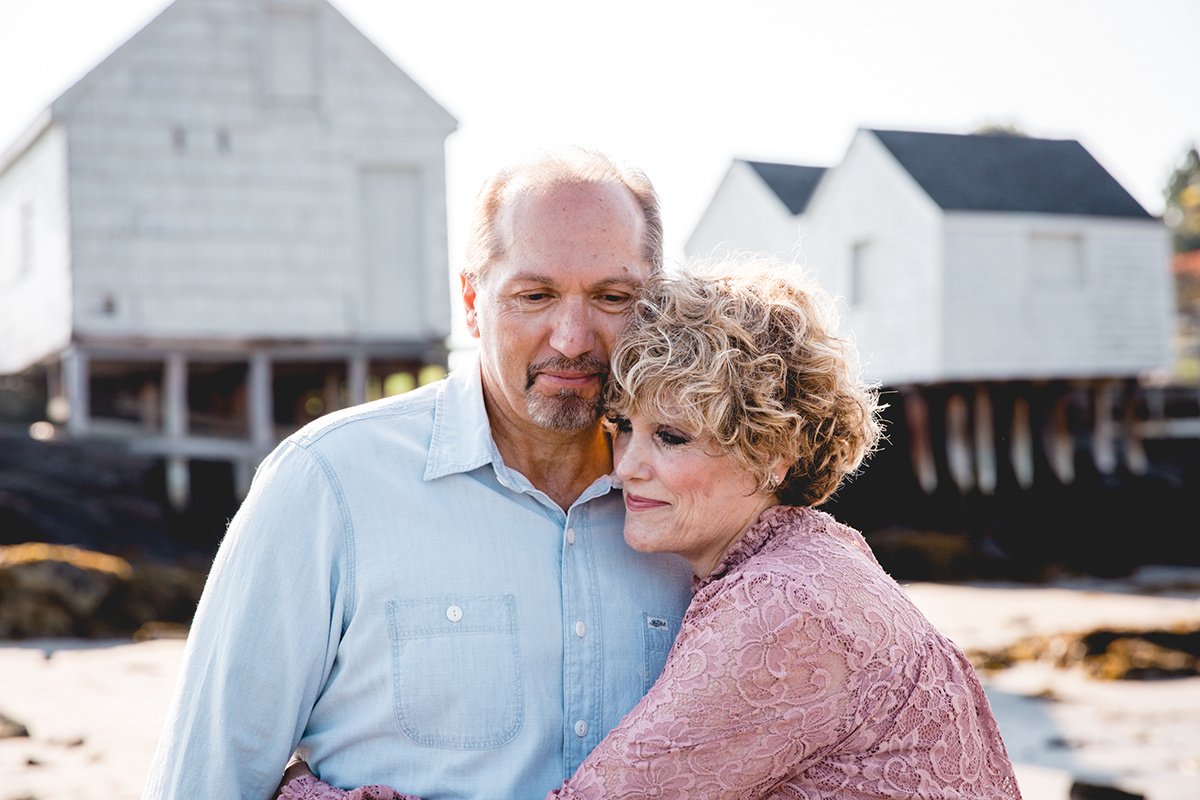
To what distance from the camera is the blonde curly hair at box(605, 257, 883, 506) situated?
9.21 feet

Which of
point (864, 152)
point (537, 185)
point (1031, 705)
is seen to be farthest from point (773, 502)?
point (864, 152)

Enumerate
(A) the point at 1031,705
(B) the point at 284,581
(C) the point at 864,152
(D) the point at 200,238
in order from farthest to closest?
(C) the point at 864,152 → (D) the point at 200,238 → (A) the point at 1031,705 → (B) the point at 284,581

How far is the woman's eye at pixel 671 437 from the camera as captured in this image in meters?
2.91

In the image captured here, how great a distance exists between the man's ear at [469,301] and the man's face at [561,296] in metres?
0.22

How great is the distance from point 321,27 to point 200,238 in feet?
11.3

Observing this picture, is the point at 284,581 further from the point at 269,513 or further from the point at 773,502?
the point at 773,502

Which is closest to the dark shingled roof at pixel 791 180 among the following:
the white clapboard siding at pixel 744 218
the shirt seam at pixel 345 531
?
the white clapboard siding at pixel 744 218

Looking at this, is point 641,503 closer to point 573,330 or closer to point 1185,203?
point 573,330

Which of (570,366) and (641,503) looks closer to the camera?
(641,503)

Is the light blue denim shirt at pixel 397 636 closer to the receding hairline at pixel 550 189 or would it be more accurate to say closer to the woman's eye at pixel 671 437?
the woman's eye at pixel 671 437

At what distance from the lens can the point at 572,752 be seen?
9.28 ft

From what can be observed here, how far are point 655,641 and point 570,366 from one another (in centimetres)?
65

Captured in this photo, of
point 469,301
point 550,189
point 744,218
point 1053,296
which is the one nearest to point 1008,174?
point 1053,296

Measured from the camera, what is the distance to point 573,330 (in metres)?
3.04
